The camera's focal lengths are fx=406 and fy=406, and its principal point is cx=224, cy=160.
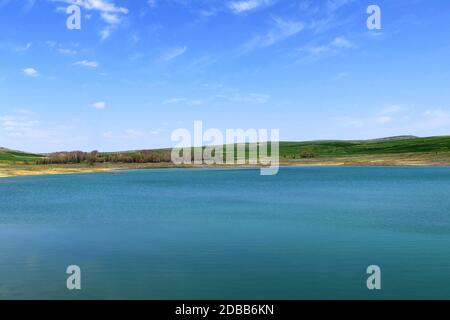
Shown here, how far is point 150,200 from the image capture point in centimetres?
5225

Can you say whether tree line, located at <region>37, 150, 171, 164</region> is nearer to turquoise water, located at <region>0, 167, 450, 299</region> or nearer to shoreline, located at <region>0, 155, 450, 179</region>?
shoreline, located at <region>0, 155, 450, 179</region>

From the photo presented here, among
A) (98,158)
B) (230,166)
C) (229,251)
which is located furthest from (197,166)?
(229,251)

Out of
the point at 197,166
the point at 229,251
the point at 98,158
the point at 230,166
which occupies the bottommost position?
the point at 229,251

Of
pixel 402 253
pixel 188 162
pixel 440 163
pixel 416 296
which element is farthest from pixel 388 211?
pixel 188 162

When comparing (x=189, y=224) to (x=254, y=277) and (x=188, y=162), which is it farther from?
(x=188, y=162)

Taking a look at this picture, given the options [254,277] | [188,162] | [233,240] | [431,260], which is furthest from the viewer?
[188,162]

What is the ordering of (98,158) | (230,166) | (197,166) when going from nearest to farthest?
(230,166), (197,166), (98,158)

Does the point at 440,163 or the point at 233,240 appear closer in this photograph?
the point at 233,240

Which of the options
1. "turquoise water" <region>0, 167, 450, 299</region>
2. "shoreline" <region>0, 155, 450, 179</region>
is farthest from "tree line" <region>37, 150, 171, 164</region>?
"turquoise water" <region>0, 167, 450, 299</region>

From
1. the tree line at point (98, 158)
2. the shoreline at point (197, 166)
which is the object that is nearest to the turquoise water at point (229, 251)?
the shoreline at point (197, 166)

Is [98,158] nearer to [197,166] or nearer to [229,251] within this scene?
[197,166]

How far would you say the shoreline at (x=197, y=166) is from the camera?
395 ft

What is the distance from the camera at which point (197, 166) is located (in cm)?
16138

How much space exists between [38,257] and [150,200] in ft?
99.3
